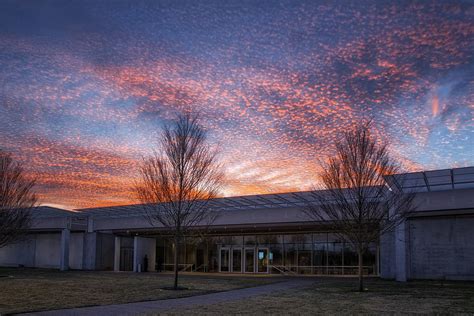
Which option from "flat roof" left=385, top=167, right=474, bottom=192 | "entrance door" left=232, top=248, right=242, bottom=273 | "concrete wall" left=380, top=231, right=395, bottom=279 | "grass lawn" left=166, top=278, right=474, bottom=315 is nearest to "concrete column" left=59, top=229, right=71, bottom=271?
"entrance door" left=232, top=248, right=242, bottom=273

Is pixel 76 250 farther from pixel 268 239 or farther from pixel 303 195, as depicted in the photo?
pixel 303 195

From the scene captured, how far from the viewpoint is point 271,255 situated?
40.9 metres

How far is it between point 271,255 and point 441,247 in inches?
597

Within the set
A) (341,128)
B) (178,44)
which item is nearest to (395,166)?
(341,128)

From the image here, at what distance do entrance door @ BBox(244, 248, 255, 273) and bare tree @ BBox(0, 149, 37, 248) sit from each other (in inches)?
718

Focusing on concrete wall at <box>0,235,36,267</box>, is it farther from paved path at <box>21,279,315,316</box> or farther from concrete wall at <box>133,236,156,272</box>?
paved path at <box>21,279,315,316</box>

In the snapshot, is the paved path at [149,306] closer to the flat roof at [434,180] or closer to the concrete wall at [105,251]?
the flat roof at [434,180]

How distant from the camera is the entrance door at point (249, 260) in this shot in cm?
4169

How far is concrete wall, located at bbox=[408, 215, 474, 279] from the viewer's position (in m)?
28.5

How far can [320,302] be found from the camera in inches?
626

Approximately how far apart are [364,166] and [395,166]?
2523mm

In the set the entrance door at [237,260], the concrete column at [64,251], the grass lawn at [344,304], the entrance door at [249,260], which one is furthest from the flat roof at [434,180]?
the concrete column at [64,251]

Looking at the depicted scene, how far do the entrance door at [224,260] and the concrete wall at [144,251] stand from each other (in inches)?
279

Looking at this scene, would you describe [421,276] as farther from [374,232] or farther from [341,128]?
[341,128]
